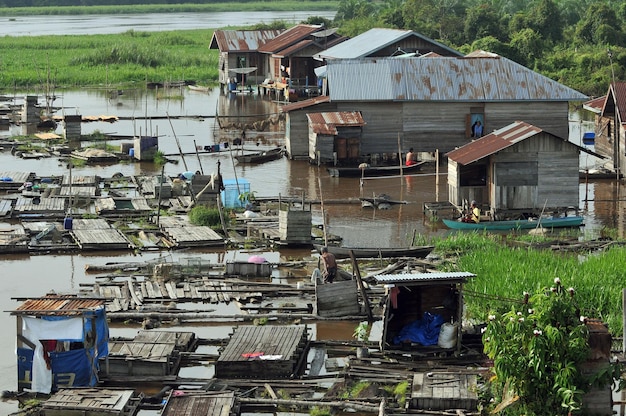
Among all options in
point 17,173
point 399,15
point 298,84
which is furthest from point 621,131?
point 399,15

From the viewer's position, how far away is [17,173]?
1412 inches

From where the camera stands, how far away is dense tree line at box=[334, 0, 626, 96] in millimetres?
56844

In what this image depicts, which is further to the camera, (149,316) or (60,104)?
(60,104)

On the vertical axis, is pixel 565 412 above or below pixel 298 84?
below

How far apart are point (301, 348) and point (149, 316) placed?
3.34 m

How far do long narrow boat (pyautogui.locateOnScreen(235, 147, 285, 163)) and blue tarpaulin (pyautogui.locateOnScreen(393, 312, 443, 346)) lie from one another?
870 inches

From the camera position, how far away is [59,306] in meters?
16.9

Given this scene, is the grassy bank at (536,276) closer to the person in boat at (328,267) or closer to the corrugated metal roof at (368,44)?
the person in boat at (328,267)

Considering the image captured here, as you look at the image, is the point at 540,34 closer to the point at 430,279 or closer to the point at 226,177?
the point at 226,177

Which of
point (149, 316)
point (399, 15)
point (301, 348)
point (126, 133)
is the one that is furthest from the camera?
point (399, 15)

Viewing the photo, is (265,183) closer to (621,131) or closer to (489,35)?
(621,131)

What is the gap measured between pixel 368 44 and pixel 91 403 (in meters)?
37.7

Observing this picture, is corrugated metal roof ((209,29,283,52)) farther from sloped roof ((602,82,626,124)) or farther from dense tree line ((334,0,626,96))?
sloped roof ((602,82,626,124))

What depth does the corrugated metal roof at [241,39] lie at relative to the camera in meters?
64.6
